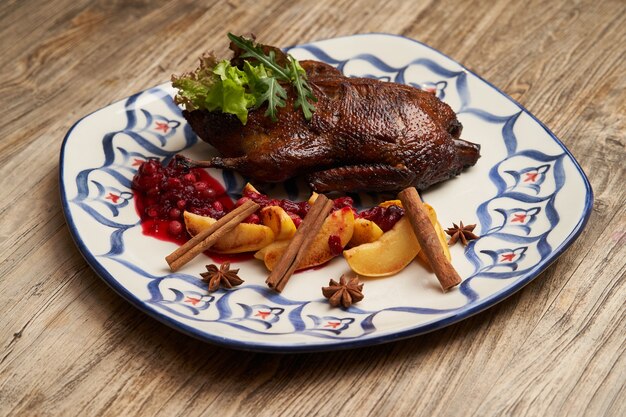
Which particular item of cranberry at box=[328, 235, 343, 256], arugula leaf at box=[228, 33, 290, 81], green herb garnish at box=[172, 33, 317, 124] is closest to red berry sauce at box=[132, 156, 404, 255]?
cranberry at box=[328, 235, 343, 256]

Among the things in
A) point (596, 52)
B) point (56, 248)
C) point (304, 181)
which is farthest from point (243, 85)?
point (596, 52)

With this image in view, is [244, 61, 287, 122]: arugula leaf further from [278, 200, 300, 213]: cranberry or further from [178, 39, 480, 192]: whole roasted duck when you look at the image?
[278, 200, 300, 213]: cranberry

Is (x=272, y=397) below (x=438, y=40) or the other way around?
below

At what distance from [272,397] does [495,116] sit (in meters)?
2.00

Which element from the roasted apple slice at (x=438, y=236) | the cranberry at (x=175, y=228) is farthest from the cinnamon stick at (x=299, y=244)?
the cranberry at (x=175, y=228)

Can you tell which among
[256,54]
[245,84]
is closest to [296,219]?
[245,84]

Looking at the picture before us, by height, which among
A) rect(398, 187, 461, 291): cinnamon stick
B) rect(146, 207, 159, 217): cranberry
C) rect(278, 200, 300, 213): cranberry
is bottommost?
rect(146, 207, 159, 217): cranberry

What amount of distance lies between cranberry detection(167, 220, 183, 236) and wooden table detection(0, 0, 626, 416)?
13.9 inches

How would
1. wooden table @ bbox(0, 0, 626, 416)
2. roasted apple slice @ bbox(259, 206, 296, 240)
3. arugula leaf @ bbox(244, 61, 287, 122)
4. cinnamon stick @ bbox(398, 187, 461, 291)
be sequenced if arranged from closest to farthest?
wooden table @ bbox(0, 0, 626, 416), cinnamon stick @ bbox(398, 187, 461, 291), roasted apple slice @ bbox(259, 206, 296, 240), arugula leaf @ bbox(244, 61, 287, 122)

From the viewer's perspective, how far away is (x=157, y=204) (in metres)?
3.72

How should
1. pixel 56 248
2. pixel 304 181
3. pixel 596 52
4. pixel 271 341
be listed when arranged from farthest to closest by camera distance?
pixel 596 52
pixel 304 181
pixel 56 248
pixel 271 341

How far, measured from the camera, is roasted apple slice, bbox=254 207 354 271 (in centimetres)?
334

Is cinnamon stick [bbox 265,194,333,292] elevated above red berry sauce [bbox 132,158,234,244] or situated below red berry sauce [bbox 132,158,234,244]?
above

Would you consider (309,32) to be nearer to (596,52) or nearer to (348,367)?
(596,52)
